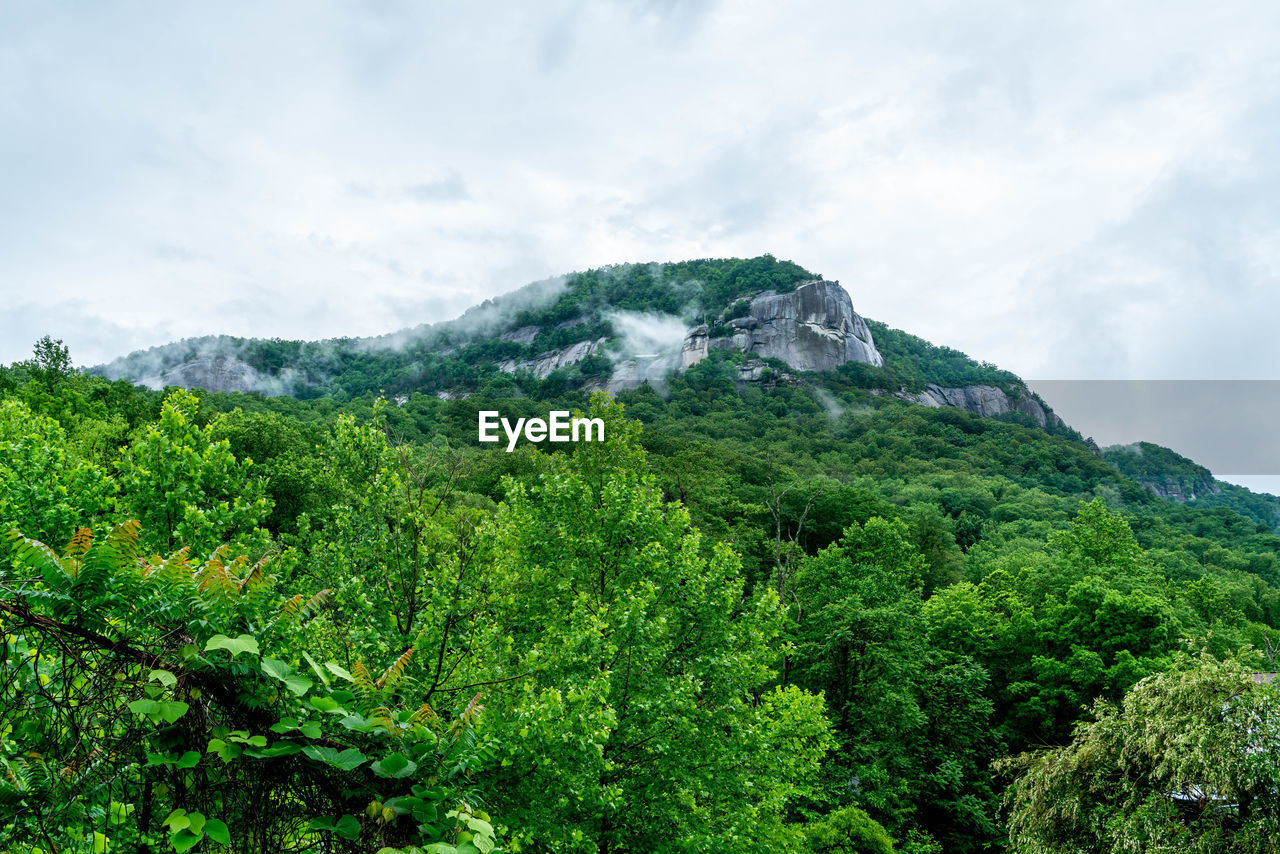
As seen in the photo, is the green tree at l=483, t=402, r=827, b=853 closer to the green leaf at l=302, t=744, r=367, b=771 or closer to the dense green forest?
the dense green forest

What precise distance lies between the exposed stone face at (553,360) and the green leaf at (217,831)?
134849mm

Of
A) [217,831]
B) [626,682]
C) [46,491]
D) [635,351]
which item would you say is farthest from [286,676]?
[635,351]

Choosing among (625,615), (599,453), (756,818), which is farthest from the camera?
(599,453)

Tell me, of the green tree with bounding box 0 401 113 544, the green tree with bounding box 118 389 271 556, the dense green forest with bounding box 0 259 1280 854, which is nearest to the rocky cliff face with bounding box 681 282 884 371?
the dense green forest with bounding box 0 259 1280 854

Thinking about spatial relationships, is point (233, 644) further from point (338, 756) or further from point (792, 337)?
point (792, 337)

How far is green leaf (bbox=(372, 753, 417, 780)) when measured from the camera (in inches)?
112

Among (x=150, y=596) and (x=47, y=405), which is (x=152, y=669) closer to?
(x=150, y=596)

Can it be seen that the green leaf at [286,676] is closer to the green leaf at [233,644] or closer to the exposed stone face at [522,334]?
the green leaf at [233,644]

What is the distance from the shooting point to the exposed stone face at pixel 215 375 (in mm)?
128875

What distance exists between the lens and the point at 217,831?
256 centimetres

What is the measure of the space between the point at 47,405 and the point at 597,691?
30.8 m

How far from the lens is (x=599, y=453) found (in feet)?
46.2

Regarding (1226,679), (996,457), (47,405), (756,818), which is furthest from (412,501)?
(996,457)

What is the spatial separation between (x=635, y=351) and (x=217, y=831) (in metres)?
137
